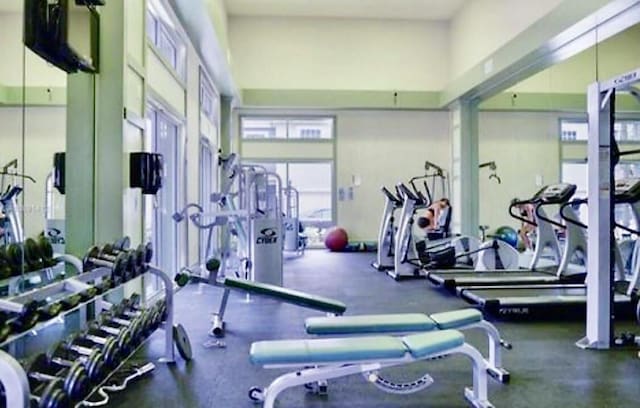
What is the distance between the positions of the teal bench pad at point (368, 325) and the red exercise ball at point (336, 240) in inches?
330

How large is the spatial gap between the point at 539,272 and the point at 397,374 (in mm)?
4049

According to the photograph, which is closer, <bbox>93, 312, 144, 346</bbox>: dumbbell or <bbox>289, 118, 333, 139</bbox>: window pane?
<bbox>93, 312, 144, 346</bbox>: dumbbell

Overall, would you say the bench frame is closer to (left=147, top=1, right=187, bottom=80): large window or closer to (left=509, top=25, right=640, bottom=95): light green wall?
(left=147, top=1, right=187, bottom=80): large window

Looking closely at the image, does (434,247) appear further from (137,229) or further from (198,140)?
(137,229)

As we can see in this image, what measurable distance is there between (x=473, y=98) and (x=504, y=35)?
6.53ft

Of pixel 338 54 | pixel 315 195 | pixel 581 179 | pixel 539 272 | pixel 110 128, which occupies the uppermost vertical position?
pixel 338 54

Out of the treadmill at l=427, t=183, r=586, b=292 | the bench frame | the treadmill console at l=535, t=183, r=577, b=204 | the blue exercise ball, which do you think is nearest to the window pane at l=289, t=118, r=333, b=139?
the blue exercise ball

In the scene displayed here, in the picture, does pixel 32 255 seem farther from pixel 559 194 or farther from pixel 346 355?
pixel 559 194

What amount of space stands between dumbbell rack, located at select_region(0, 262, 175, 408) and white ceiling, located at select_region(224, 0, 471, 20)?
8.82 meters

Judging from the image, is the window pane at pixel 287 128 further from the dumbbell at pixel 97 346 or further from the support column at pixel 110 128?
the dumbbell at pixel 97 346

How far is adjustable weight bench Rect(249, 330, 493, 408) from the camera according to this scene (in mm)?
2432

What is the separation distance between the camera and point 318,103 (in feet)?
38.1

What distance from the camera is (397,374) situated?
3438mm

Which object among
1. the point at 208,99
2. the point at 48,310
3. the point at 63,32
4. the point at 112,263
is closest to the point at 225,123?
the point at 208,99
